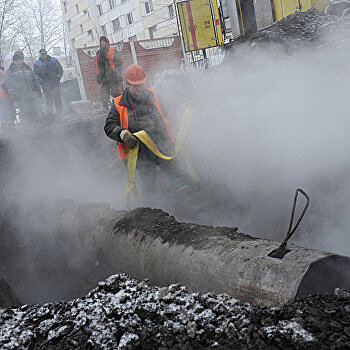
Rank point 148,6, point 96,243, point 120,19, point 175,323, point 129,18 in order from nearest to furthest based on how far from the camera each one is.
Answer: point 175,323 → point 96,243 → point 148,6 → point 129,18 → point 120,19

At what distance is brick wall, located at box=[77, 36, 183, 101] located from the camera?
1319 centimetres

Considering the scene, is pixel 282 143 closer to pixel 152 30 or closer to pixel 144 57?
pixel 144 57

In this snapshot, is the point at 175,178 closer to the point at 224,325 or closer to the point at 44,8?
the point at 224,325

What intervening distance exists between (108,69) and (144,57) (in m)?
5.64

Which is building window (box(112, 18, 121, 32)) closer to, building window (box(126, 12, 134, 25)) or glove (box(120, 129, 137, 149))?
building window (box(126, 12, 134, 25))

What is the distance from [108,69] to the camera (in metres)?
8.62

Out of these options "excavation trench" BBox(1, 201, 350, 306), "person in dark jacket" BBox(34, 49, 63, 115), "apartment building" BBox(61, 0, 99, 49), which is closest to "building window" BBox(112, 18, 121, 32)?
"apartment building" BBox(61, 0, 99, 49)

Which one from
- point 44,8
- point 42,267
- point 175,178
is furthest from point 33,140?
point 44,8

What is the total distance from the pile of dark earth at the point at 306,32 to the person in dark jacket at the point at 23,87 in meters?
5.24

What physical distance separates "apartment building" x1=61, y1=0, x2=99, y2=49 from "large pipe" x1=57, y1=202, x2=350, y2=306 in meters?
33.7

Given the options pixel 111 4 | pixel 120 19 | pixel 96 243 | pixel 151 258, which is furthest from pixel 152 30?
pixel 151 258

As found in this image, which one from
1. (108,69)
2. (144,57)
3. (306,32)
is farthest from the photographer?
(144,57)

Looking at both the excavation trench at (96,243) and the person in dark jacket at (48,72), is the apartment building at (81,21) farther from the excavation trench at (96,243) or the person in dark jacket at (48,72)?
the excavation trench at (96,243)

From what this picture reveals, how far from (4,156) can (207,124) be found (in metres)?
4.07
